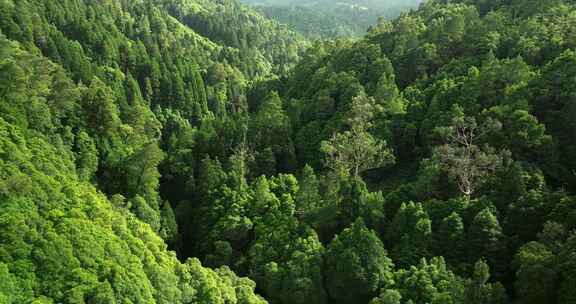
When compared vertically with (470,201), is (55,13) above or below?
below

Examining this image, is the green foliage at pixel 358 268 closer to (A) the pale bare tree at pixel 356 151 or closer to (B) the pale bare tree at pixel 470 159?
(B) the pale bare tree at pixel 470 159

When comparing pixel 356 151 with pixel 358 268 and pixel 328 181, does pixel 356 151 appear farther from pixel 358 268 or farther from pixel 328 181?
pixel 358 268

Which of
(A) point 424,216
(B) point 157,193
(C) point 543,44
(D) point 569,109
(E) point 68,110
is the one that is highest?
(C) point 543,44

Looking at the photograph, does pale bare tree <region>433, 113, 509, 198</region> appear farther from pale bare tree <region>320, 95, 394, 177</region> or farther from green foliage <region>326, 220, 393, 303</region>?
green foliage <region>326, 220, 393, 303</region>

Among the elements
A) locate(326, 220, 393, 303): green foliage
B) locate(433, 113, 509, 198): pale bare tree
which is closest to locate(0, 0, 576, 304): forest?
locate(326, 220, 393, 303): green foliage

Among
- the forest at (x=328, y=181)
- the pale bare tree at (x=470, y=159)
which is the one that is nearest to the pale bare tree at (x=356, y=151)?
the forest at (x=328, y=181)

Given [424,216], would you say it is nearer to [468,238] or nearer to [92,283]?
[468,238]

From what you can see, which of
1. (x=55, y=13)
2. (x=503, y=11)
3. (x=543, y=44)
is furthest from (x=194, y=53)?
(x=543, y=44)

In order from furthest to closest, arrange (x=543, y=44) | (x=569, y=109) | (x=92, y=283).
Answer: (x=543, y=44), (x=569, y=109), (x=92, y=283)

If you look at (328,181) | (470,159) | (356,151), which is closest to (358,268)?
(328,181)
